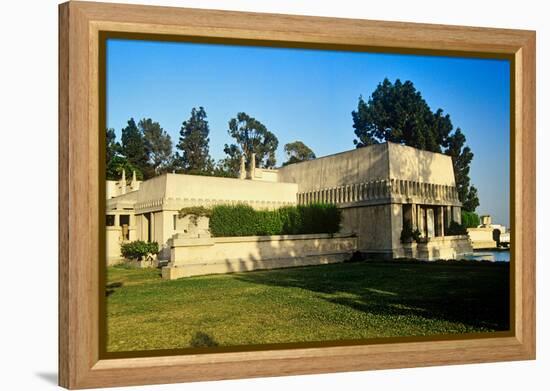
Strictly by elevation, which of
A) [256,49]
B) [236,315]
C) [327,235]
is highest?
[256,49]

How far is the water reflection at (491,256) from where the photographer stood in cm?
794

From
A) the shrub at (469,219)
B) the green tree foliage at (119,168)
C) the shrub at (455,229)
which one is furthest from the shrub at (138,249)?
the shrub at (469,219)

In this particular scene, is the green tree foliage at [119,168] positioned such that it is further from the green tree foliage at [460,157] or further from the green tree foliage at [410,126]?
the green tree foliage at [460,157]

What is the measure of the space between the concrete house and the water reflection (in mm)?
160

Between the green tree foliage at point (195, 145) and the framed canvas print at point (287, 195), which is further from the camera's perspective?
the green tree foliage at point (195, 145)

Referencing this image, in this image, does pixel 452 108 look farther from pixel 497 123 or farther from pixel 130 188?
pixel 130 188

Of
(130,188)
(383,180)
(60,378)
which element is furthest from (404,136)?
(60,378)

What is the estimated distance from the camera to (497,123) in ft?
26.1

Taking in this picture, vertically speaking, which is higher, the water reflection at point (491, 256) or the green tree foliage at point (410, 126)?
the green tree foliage at point (410, 126)

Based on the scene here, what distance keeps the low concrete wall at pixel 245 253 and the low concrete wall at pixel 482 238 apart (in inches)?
58.5

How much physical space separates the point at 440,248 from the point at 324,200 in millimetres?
1368

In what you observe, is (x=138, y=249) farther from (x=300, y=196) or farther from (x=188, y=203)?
(x=300, y=196)

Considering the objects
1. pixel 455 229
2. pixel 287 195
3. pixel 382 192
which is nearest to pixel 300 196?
pixel 287 195

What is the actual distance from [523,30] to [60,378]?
18.3 feet
